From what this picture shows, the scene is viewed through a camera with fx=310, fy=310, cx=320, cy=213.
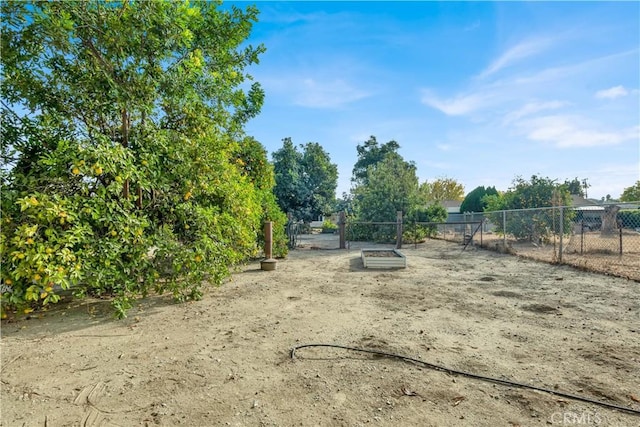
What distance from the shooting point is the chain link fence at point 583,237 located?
797 cm

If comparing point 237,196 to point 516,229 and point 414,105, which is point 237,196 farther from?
point 516,229

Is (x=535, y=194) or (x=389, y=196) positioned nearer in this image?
(x=535, y=194)

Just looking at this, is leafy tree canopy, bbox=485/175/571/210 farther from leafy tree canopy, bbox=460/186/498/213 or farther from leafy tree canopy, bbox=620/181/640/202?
leafy tree canopy, bbox=620/181/640/202

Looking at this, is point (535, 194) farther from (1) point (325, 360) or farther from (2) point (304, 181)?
(1) point (325, 360)

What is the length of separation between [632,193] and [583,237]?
35.8 metres

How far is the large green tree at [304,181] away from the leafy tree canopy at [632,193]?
110 feet

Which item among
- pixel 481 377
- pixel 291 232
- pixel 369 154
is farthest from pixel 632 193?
pixel 481 377

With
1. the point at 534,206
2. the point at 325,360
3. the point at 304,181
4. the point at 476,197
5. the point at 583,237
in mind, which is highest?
the point at 304,181

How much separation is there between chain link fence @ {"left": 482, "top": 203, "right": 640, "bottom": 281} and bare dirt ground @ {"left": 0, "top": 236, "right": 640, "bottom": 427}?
286 cm

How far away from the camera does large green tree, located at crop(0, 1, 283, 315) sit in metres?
3.44

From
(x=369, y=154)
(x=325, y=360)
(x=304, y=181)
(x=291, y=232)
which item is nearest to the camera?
(x=325, y=360)

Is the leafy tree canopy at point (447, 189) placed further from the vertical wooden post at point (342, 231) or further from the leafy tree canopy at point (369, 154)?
the vertical wooden post at point (342, 231)

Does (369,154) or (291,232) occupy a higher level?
(369,154)

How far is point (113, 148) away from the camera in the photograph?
383cm
